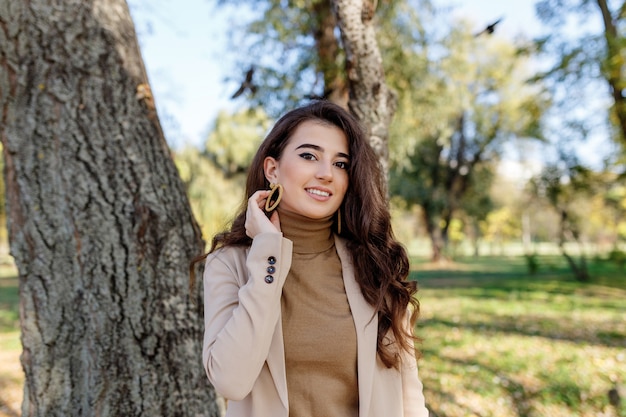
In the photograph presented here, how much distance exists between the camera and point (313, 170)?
5.51 ft

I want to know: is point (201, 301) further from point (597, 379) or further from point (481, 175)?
point (481, 175)

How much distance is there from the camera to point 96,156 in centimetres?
242

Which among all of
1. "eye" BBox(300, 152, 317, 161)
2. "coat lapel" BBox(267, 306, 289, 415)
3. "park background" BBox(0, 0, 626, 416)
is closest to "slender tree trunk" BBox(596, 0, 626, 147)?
"park background" BBox(0, 0, 626, 416)

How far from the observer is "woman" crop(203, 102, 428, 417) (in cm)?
144

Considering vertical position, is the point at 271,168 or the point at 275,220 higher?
the point at 271,168

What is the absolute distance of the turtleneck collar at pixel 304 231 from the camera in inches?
67.4

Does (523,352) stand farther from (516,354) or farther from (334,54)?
(334,54)

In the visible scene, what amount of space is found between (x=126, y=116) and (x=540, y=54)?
28.2ft

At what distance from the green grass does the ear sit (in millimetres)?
3270

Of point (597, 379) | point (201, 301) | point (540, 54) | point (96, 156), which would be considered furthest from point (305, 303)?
point (540, 54)

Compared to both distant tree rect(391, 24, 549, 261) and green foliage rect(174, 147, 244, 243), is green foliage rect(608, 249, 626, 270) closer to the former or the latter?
distant tree rect(391, 24, 549, 261)

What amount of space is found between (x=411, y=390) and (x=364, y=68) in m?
1.71

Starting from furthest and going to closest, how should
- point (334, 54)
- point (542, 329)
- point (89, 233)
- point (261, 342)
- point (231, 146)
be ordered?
point (231, 146) → point (542, 329) → point (334, 54) → point (89, 233) → point (261, 342)

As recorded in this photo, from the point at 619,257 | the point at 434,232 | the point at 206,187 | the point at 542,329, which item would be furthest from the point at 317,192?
the point at 434,232
